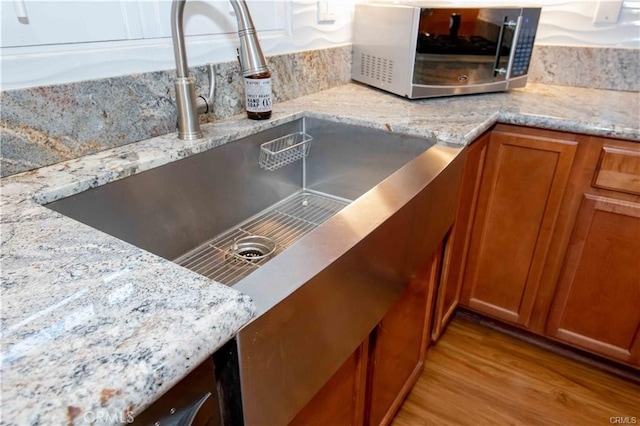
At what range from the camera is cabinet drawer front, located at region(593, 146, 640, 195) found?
3.74 ft

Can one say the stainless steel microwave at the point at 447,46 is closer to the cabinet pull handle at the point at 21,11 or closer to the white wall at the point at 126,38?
the white wall at the point at 126,38

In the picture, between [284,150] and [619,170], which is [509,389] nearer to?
[619,170]

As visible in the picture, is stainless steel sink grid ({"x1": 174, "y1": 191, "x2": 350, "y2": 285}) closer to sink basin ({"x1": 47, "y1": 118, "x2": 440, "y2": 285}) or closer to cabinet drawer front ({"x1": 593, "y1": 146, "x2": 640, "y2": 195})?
sink basin ({"x1": 47, "y1": 118, "x2": 440, "y2": 285})

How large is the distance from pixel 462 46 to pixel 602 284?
0.89m

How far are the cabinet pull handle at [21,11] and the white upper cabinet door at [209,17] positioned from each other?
0.78 ft

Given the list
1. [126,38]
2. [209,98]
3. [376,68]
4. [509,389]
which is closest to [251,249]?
[209,98]

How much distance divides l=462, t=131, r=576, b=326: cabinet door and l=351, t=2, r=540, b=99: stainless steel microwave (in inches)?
10.4

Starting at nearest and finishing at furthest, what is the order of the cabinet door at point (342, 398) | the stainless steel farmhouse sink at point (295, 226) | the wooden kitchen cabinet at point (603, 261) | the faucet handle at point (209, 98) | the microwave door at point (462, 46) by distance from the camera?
the stainless steel farmhouse sink at point (295, 226) → the cabinet door at point (342, 398) → the faucet handle at point (209, 98) → the wooden kitchen cabinet at point (603, 261) → the microwave door at point (462, 46)

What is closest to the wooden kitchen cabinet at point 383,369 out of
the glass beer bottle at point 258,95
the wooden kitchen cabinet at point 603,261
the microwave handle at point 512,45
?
the wooden kitchen cabinet at point 603,261

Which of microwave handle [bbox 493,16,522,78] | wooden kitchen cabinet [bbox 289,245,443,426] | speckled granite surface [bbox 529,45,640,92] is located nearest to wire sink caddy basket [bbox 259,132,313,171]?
wooden kitchen cabinet [bbox 289,245,443,426]

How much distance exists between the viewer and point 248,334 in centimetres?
45

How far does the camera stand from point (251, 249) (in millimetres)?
995

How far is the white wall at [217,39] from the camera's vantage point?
784 millimetres

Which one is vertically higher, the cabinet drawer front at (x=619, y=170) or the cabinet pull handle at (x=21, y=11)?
the cabinet pull handle at (x=21, y=11)
